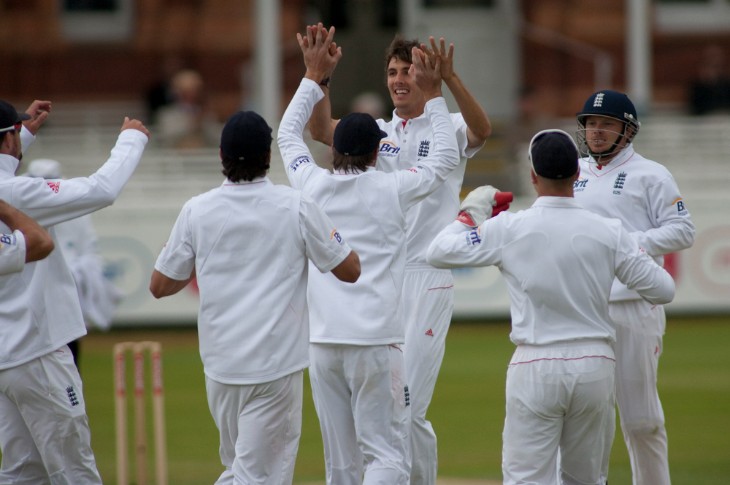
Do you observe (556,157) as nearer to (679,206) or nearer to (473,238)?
(473,238)

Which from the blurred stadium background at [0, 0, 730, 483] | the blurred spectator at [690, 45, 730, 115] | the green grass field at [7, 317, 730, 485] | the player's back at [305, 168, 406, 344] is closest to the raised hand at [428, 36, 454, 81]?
the player's back at [305, 168, 406, 344]

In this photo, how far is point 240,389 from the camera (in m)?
5.31

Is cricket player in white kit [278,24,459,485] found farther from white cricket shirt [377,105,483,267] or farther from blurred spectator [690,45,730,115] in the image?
blurred spectator [690,45,730,115]

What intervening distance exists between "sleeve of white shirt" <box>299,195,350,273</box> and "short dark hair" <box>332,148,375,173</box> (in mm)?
484

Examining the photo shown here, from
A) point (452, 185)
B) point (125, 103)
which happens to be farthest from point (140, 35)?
→ point (452, 185)

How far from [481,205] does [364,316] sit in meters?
0.73

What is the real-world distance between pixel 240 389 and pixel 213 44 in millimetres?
14098

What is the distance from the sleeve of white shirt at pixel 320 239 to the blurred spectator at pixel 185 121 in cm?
1099

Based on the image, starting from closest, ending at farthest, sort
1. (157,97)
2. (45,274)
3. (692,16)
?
1. (45,274)
2. (157,97)
3. (692,16)

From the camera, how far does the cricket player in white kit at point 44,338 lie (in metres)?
5.40

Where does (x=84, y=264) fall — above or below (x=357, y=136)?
below

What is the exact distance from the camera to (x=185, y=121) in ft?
53.1

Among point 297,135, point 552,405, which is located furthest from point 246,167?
point 552,405

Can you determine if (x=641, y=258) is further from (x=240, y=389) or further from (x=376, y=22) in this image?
(x=376, y=22)
